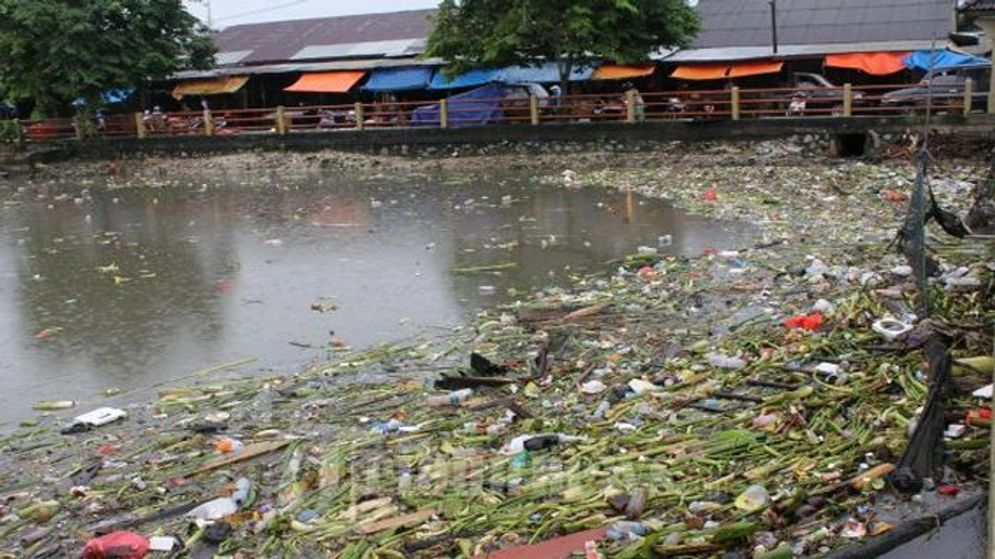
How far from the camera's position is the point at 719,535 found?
11.4 feet

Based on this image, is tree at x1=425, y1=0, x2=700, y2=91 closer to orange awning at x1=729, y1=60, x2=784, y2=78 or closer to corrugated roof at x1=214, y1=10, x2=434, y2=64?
orange awning at x1=729, y1=60, x2=784, y2=78

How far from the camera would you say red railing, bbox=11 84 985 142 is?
58.2ft

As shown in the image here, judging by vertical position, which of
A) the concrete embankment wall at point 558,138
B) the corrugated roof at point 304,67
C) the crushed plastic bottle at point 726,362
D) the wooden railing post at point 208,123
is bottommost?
the crushed plastic bottle at point 726,362

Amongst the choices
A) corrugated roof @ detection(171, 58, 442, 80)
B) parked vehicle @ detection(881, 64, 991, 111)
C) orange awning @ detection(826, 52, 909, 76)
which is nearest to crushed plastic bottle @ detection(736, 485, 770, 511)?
parked vehicle @ detection(881, 64, 991, 111)

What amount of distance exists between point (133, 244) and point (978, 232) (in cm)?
1005

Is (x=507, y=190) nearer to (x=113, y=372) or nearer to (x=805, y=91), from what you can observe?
(x=805, y=91)

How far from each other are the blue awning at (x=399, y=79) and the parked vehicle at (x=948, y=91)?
11.2m

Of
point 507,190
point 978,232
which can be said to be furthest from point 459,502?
point 507,190

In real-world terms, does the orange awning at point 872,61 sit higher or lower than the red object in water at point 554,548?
higher

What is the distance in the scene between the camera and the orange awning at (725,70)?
71.9ft

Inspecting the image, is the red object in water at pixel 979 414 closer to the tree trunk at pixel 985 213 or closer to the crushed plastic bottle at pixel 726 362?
the crushed plastic bottle at pixel 726 362

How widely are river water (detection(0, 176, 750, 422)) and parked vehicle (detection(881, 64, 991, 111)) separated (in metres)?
5.94

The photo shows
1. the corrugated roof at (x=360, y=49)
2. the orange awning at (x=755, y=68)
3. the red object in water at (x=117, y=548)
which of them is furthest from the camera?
the corrugated roof at (x=360, y=49)

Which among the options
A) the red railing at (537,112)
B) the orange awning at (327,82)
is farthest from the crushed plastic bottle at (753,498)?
the orange awning at (327,82)
